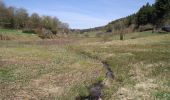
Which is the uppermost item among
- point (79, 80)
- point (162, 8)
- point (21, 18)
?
point (162, 8)

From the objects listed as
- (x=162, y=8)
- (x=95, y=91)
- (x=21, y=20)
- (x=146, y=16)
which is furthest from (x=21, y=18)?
(x=95, y=91)

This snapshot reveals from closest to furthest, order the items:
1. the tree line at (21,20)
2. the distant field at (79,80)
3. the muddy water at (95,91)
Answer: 1. the muddy water at (95,91)
2. the distant field at (79,80)
3. the tree line at (21,20)

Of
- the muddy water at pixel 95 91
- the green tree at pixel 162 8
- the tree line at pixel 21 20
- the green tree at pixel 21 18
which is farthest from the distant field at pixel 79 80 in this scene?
the green tree at pixel 21 18

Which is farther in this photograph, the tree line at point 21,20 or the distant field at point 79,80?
the tree line at point 21,20

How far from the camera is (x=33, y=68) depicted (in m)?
32.8

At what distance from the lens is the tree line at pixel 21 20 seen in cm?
13688

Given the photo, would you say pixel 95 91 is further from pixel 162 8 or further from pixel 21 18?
pixel 21 18

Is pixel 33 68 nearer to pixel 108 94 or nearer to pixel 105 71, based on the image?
pixel 105 71

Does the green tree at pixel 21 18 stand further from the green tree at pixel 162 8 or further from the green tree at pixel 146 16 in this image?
the green tree at pixel 162 8

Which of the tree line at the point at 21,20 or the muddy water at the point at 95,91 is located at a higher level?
the tree line at the point at 21,20

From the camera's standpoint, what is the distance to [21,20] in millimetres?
145000

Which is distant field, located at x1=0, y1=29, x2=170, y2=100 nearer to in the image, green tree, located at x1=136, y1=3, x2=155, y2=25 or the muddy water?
the muddy water

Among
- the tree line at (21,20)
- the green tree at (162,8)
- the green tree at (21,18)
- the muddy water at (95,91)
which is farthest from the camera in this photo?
the green tree at (21,18)

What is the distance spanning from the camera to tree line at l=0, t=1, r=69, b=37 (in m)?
137
